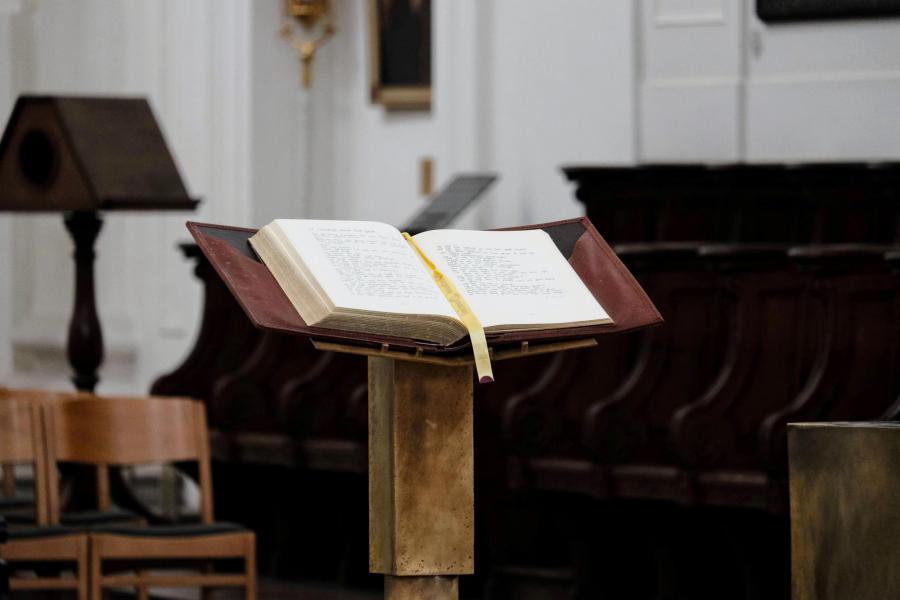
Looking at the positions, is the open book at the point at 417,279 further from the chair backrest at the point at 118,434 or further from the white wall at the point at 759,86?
the white wall at the point at 759,86

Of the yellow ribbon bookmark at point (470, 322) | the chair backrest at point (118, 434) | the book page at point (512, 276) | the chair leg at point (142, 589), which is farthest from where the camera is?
the chair backrest at point (118, 434)

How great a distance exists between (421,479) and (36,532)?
2202 millimetres

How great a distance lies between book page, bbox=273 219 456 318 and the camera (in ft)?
7.97

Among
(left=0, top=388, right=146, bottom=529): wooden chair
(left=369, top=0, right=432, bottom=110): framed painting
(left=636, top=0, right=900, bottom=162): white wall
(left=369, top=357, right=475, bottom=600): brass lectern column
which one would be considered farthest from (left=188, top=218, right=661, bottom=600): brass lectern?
(left=369, top=0, right=432, bottom=110): framed painting

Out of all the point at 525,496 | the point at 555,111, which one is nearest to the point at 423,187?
the point at 555,111

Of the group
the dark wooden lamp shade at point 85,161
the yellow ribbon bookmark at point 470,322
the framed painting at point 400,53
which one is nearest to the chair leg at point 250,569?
the dark wooden lamp shade at point 85,161

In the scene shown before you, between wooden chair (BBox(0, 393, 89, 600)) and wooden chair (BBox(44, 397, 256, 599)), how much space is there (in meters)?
0.04

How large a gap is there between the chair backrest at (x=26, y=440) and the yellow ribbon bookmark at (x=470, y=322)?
7.78 ft

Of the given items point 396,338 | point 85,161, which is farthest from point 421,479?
point 85,161

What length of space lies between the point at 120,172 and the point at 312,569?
5.37 ft

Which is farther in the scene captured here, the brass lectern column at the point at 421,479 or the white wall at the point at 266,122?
the white wall at the point at 266,122

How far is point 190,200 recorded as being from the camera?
19.3ft

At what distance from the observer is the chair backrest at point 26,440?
4.65m

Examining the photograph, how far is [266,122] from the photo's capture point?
330 inches
